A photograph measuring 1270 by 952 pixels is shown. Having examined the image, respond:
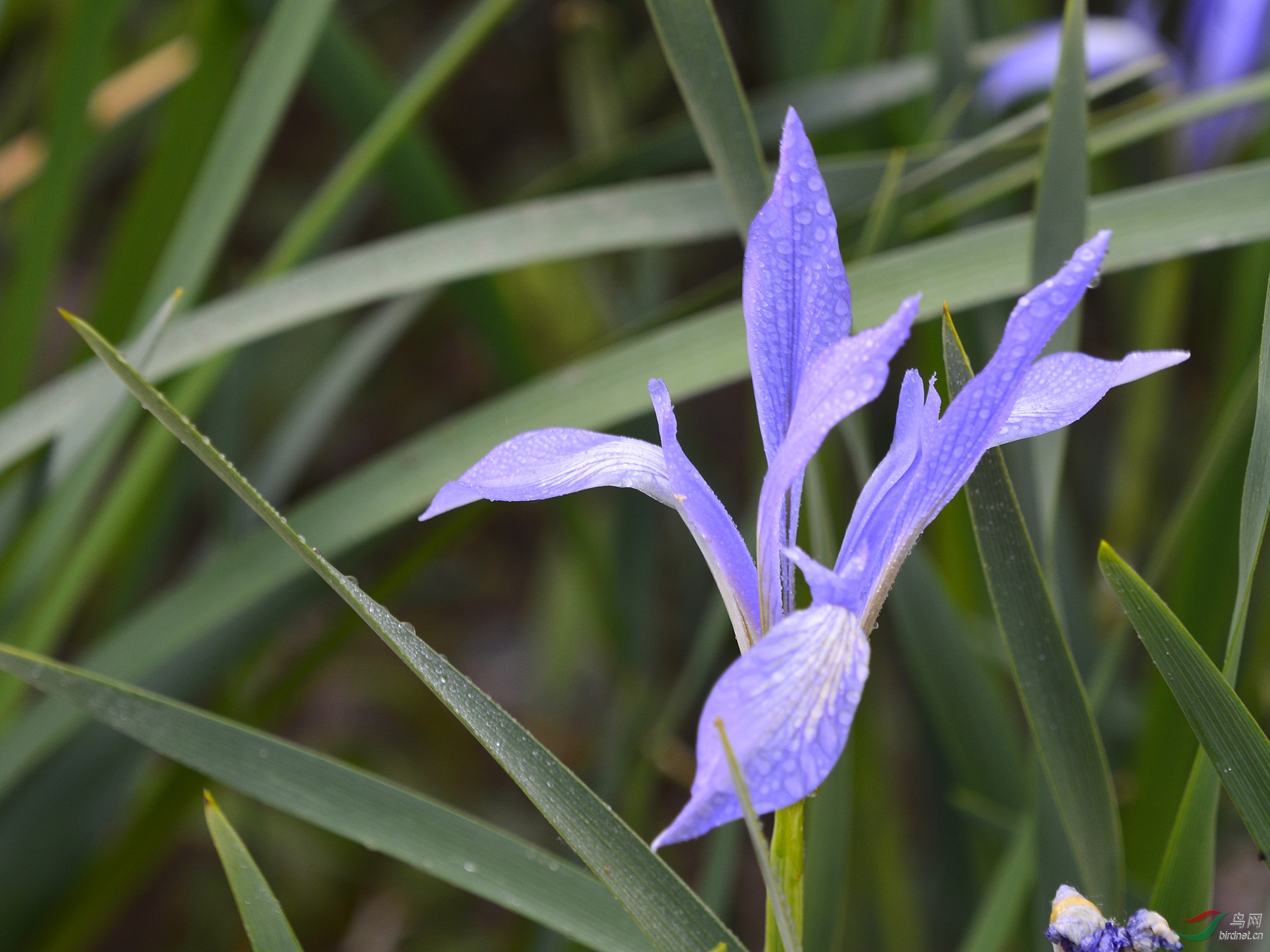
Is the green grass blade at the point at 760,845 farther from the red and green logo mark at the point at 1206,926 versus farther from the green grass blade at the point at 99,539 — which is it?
the green grass blade at the point at 99,539

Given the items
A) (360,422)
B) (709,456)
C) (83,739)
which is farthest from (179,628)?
(360,422)

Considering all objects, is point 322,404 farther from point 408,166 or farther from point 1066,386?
point 1066,386

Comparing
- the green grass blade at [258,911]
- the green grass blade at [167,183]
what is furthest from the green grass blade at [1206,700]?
the green grass blade at [167,183]

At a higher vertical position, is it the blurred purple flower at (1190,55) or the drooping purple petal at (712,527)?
the blurred purple flower at (1190,55)

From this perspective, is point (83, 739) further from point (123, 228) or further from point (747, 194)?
point (747, 194)

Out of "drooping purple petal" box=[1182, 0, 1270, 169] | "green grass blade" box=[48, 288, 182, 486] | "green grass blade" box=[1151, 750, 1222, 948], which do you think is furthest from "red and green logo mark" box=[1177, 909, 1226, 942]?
"drooping purple petal" box=[1182, 0, 1270, 169]

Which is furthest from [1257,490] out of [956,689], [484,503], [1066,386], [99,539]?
[99,539]
